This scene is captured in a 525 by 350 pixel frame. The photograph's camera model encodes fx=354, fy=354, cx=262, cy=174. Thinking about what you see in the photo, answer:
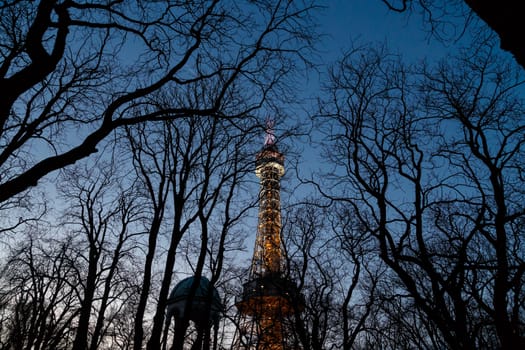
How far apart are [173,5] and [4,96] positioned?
91.4 inches

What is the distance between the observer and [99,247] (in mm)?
13797

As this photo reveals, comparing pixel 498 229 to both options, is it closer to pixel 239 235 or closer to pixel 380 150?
pixel 380 150

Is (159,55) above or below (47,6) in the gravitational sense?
above

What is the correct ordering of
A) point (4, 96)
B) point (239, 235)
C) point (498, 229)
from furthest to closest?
point (239, 235)
point (498, 229)
point (4, 96)

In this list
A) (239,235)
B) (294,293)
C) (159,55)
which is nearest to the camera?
(159,55)

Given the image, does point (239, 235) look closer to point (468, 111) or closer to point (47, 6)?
point (468, 111)

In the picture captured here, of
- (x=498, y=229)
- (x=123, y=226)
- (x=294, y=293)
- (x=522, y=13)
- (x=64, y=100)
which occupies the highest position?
(x=123, y=226)

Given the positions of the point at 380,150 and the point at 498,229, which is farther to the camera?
the point at 380,150

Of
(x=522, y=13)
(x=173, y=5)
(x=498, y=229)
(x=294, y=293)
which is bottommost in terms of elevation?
(x=522, y=13)

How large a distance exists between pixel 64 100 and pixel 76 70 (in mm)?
646

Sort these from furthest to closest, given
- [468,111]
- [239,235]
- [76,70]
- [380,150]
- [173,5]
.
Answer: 1. [239,235]
2. [380,150]
3. [468,111]
4. [76,70]
5. [173,5]

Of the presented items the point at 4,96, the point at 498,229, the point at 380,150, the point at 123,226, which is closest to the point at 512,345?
the point at 498,229

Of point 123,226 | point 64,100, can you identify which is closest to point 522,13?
point 64,100

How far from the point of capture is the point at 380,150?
27.3 ft
